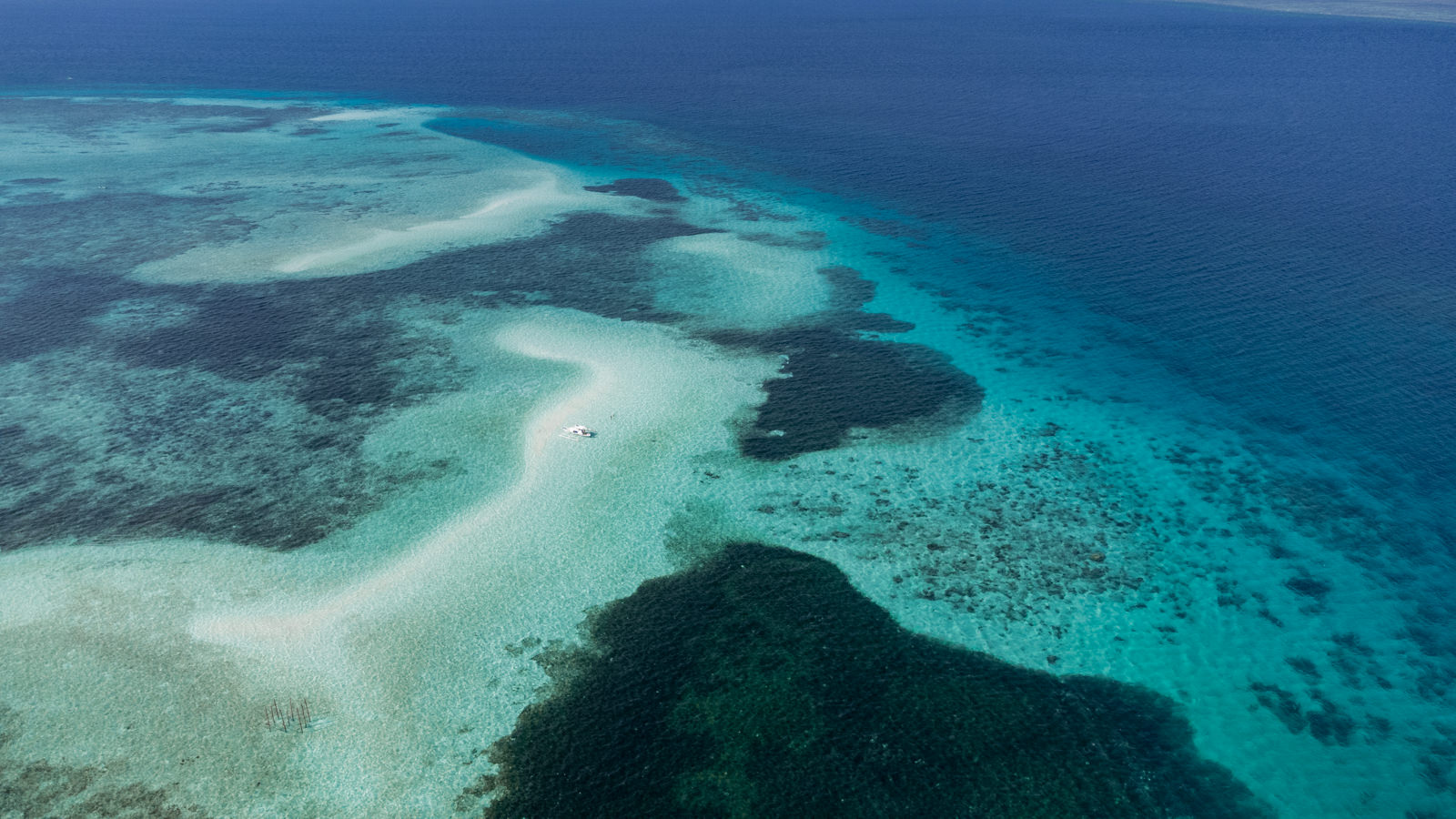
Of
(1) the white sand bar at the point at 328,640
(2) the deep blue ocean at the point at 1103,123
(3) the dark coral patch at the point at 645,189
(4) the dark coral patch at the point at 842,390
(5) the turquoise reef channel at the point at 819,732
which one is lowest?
(1) the white sand bar at the point at 328,640

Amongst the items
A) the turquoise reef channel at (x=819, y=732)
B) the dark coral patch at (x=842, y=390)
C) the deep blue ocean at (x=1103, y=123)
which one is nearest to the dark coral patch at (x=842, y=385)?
the dark coral patch at (x=842, y=390)

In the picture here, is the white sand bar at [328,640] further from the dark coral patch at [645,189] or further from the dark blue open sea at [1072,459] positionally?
the dark coral patch at [645,189]

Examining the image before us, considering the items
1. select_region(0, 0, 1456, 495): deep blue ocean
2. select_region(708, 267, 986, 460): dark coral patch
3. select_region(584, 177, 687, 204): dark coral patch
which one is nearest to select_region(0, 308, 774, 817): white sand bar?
select_region(708, 267, 986, 460): dark coral patch

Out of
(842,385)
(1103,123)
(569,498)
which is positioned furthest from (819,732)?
(1103,123)

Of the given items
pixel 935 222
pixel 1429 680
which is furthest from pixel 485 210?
pixel 1429 680

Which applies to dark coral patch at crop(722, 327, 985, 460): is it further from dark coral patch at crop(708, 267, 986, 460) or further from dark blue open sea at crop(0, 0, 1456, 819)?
dark blue open sea at crop(0, 0, 1456, 819)

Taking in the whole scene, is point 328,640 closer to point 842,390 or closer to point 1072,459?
point 842,390

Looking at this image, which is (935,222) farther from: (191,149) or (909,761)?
(191,149)
